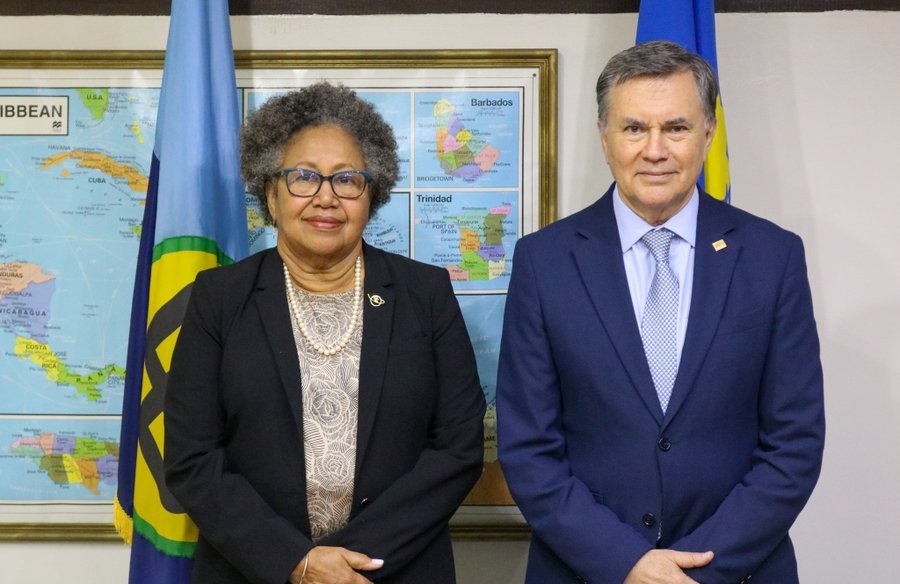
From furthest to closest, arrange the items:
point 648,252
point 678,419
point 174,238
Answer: point 174,238, point 648,252, point 678,419

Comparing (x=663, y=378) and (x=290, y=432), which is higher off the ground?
(x=663, y=378)

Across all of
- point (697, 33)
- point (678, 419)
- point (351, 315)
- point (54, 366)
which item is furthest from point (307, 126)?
point (54, 366)

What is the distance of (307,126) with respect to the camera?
1.99 meters

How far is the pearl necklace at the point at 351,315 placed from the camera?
193 centimetres

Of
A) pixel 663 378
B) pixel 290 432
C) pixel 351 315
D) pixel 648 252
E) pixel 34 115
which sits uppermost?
pixel 34 115

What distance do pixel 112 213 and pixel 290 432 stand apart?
45.5 inches

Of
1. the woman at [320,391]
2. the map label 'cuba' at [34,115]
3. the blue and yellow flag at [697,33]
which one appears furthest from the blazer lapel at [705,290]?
the map label 'cuba' at [34,115]

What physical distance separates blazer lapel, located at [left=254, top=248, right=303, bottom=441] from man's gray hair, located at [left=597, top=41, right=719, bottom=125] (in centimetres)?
72

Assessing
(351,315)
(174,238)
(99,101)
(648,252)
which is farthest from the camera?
(99,101)

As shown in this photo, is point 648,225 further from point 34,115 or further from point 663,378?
point 34,115

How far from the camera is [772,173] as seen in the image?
2.73 meters

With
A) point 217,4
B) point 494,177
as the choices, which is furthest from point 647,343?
point 217,4

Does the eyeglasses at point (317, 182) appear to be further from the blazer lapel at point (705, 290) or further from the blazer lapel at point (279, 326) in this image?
the blazer lapel at point (705, 290)

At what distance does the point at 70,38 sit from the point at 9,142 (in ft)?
1.09
